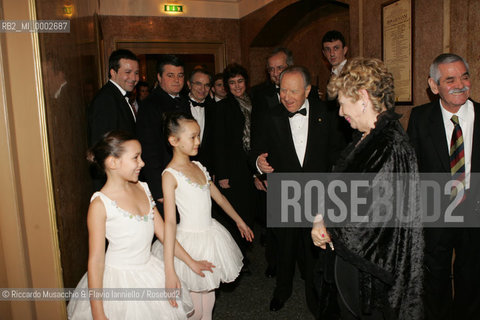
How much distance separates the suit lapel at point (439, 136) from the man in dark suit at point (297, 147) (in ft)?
2.06

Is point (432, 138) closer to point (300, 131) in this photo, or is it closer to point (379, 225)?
point (300, 131)

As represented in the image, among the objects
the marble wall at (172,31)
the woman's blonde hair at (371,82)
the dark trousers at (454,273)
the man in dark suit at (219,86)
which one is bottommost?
the dark trousers at (454,273)

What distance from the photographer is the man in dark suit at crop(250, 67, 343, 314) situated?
2.65 meters

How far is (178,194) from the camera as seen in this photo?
7.14 ft

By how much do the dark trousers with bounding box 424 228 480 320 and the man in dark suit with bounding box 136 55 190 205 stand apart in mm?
1965

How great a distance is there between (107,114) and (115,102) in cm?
12

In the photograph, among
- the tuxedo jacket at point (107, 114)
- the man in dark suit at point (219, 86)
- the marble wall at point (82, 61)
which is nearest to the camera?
the marble wall at point (82, 61)

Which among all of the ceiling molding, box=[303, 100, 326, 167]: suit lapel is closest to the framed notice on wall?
box=[303, 100, 326, 167]: suit lapel

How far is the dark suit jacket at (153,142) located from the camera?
8.89 ft

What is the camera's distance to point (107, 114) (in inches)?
100

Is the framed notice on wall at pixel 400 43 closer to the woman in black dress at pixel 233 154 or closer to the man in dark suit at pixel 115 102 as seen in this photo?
the woman in black dress at pixel 233 154

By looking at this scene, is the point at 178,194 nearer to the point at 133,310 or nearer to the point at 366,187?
the point at 133,310

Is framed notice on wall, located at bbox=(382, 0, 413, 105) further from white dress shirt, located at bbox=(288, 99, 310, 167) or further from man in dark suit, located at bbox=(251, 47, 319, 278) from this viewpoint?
white dress shirt, located at bbox=(288, 99, 310, 167)

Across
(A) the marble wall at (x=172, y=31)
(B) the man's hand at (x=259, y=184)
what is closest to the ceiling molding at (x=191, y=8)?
(A) the marble wall at (x=172, y=31)
